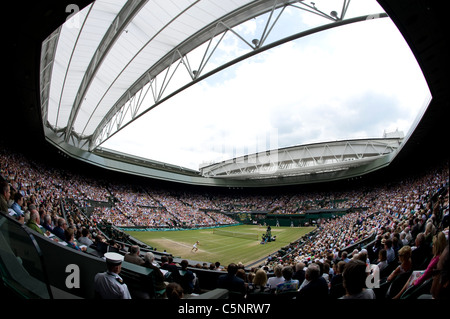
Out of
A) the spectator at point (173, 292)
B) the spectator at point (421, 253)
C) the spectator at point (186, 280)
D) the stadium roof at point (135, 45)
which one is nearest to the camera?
the spectator at point (173, 292)

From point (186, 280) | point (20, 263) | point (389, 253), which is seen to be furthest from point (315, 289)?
point (20, 263)

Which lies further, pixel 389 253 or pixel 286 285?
pixel 389 253

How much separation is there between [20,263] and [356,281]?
469 cm

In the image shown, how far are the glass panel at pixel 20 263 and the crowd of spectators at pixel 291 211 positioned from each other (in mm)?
2067

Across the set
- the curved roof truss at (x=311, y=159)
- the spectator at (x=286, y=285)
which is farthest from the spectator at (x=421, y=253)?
the curved roof truss at (x=311, y=159)

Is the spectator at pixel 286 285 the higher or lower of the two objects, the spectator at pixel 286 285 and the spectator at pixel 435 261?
the lower

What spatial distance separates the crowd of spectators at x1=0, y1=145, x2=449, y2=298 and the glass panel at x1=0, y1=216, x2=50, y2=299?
2067mm

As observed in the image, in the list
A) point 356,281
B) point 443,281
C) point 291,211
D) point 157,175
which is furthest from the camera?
point 291,211

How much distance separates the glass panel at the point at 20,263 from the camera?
315 centimetres

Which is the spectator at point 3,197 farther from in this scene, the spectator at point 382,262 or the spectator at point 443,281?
the spectator at point 382,262

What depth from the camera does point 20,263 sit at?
3285mm

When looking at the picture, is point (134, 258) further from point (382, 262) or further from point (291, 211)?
point (291, 211)

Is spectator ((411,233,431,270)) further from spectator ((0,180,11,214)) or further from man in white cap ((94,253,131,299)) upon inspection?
spectator ((0,180,11,214))
